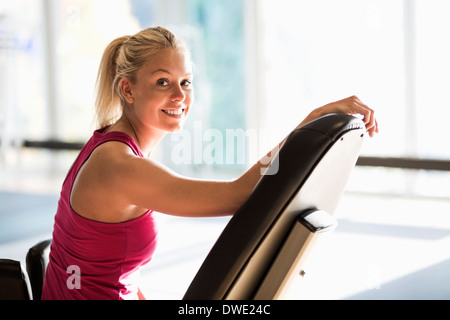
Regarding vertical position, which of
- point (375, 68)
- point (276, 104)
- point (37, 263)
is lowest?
point (276, 104)

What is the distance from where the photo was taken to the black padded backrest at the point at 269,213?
36.6 inches

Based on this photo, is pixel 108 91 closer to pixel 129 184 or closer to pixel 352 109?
pixel 129 184

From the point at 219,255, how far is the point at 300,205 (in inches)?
5.7

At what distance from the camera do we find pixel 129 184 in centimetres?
123

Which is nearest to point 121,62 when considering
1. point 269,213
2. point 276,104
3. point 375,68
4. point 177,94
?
point 177,94

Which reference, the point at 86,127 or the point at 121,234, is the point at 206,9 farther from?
the point at 121,234

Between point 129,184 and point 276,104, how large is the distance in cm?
499
